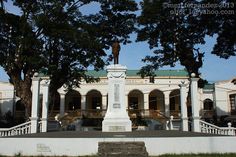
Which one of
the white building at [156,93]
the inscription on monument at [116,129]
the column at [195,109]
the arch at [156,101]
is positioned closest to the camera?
the inscription on monument at [116,129]

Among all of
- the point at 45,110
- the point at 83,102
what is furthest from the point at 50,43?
the point at 83,102

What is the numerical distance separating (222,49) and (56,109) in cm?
2377

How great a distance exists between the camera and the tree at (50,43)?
20.3 metres

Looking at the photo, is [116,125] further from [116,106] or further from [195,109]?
[195,109]

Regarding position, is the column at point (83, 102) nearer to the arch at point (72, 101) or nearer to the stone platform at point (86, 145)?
the arch at point (72, 101)

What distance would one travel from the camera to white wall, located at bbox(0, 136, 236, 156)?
10859 millimetres

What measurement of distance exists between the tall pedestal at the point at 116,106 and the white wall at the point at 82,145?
5.19 metres

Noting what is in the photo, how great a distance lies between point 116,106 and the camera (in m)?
16.7

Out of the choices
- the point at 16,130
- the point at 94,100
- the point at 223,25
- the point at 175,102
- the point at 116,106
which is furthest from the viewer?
the point at 94,100

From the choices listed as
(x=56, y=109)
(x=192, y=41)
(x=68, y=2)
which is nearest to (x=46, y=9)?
(x=68, y=2)

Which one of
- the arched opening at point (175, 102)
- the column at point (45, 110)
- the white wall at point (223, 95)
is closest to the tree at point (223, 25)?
the column at point (45, 110)

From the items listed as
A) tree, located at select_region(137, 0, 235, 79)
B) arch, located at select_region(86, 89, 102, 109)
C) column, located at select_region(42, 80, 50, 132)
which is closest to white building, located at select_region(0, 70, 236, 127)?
arch, located at select_region(86, 89, 102, 109)

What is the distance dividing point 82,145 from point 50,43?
41.8ft

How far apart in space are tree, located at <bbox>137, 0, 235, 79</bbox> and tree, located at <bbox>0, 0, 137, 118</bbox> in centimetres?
225
